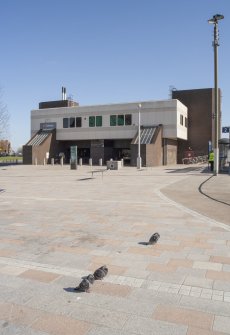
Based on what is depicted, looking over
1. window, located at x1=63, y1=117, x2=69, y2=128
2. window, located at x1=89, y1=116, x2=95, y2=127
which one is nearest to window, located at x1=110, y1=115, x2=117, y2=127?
window, located at x1=89, y1=116, x2=95, y2=127

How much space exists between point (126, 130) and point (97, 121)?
4.18 metres

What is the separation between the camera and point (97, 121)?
4831 cm

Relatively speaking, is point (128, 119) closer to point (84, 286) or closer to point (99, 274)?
point (99, 274)

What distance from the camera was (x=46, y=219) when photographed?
31.7ft

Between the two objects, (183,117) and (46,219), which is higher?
(183,117)

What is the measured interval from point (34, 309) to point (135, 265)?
6.50ft

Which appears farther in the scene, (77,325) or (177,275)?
(177,275)

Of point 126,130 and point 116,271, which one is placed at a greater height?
point 126,130

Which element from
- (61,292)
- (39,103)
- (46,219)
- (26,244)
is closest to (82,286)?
(61,292)

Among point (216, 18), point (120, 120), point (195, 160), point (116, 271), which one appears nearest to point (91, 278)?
point (116, 271)

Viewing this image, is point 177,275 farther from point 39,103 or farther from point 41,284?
point 39,103

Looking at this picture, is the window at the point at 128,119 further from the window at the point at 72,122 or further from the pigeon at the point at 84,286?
the pigeon at the point at 84,286

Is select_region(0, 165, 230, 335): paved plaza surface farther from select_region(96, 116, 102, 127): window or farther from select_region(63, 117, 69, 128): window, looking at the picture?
select_region(63, 117, 69, 128): window

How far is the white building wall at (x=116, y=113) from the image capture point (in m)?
44.9
